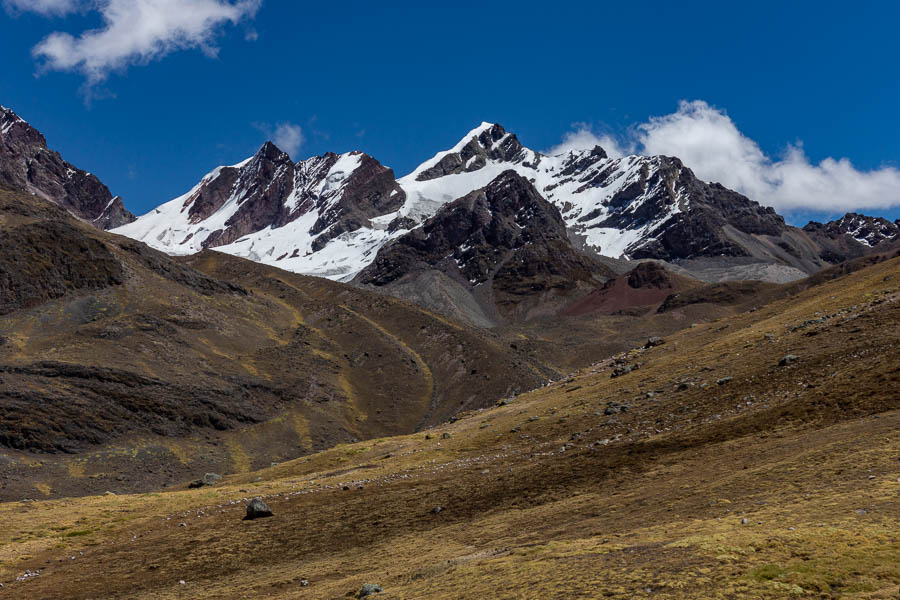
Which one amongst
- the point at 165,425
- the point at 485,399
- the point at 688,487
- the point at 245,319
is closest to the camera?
the point at 688,487

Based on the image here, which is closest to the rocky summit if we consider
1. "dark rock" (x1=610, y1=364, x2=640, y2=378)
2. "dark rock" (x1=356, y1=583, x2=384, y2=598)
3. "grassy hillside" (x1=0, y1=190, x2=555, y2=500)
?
"dark rock" (x1=356, y1=583, x2=384, y2=598)

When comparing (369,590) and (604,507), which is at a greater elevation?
(604,507)

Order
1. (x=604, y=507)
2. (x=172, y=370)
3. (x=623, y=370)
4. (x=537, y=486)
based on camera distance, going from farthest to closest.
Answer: (x=172, y=370), (x=623, y=370), (x=537, y=486), (x=604, y=507)

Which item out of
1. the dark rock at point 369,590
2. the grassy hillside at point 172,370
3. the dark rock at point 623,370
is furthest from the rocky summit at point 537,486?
the dark rock at point 623,370

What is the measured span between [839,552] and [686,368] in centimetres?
4152

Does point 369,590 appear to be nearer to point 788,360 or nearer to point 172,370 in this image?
point 788,360

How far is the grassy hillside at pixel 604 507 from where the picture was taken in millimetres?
18562

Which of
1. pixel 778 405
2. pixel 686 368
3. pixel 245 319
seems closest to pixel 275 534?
pixel 778 405

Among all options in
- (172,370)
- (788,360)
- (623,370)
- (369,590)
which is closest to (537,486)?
(369,590)

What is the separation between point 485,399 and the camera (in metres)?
151

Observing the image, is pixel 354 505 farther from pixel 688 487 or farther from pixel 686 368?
pixel 686 368

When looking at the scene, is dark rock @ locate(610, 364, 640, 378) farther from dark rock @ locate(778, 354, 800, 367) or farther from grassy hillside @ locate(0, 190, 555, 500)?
grassy hillside @ locate(0, 190, 555, 500)

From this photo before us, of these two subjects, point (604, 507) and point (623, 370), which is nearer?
point (604, 507)

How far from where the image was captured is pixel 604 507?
29078 mm
